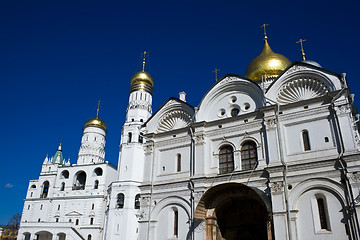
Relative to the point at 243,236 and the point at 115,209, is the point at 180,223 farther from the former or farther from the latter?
the point at 115,209

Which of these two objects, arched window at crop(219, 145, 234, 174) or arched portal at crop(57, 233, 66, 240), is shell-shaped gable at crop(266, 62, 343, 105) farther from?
arched portal at crop(57, 233, 66, 240)

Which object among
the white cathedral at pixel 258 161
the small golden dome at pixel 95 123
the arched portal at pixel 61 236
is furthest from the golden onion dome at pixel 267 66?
the small golden dome at pixel 95 123

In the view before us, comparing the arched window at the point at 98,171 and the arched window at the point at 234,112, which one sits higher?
the arched window at the point at 98,171

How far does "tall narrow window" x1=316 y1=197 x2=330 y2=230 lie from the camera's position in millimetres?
14344

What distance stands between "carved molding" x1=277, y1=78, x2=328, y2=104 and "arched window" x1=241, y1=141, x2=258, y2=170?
2877 millimetres

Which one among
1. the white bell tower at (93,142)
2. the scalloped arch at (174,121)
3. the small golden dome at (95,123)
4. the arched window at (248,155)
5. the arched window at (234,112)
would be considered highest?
the small golden dome at (95,123)

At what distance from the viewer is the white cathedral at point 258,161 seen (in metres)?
14.6

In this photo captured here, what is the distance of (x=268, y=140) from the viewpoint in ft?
55.0

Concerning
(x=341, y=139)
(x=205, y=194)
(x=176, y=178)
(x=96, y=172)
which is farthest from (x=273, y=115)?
(x=96, y=172)

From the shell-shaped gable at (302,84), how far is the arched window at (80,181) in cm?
3124

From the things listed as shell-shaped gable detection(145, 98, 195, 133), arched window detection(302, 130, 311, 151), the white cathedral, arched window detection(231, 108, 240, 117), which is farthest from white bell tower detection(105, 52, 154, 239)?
arched window detection(302, 130, 311, 151)

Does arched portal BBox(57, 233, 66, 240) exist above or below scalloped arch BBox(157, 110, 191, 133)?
below

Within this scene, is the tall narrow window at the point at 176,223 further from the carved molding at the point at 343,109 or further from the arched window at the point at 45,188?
the arched window at the point at 45,188

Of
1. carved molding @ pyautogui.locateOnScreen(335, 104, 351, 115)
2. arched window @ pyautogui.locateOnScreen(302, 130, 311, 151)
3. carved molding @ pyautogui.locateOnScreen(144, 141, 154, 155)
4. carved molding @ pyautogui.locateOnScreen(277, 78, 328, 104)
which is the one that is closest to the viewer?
carved molding @ pyautogui.locateOnScreen(335, 104, 351, 115)
